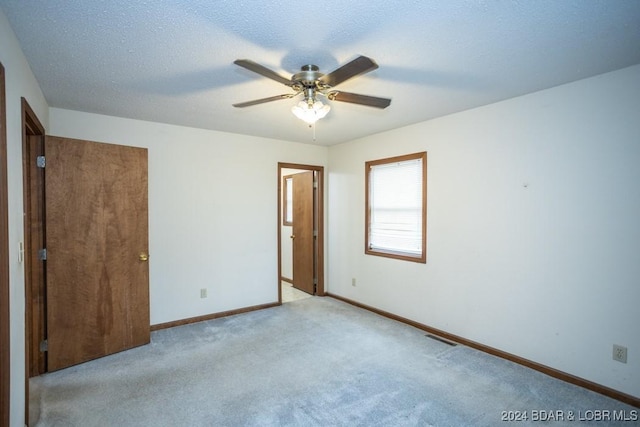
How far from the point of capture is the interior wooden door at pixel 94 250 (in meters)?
2.83

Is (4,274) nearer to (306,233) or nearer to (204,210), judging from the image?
(204,210)

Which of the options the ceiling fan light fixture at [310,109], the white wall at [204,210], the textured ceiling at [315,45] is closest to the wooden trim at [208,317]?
the white wall at [204,210]

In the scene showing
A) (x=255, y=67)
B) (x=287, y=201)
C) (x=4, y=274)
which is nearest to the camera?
(x=4, y=274)

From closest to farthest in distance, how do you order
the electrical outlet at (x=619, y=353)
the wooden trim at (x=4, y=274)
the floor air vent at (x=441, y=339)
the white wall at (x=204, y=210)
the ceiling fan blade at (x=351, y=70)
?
the wooden trim at (x=4, y=274) < the ceiling fan blade at (x=351, y=70) < the electrical outlet at (x=619, y=353) < the floor air vent at (x=441, y=339) < the white wall at (x=204, y=210)

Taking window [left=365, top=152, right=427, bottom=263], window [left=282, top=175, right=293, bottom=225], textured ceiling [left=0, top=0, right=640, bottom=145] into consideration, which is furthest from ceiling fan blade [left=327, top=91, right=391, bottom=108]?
window [left=282, top=175, right=293, bottom=225]

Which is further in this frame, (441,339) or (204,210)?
(204,210)

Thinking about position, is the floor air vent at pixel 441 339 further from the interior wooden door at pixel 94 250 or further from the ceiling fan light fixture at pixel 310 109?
the interior wooden door at pixel 94 250

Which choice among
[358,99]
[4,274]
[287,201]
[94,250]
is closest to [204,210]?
[94,250]

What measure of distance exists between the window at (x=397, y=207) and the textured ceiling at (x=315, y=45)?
1.07m

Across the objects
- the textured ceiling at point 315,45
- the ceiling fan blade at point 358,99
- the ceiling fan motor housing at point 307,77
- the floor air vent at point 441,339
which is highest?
the textured ceiling at point 315,45

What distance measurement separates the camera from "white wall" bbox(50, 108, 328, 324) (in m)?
3.67

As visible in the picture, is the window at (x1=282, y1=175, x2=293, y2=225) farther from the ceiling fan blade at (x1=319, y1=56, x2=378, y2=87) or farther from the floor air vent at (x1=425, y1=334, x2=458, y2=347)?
the ceiling fan blade at (x1=319, y1=56, x2=378, y2=87)

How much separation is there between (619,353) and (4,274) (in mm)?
3896

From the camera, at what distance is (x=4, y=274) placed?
61.2 inches
